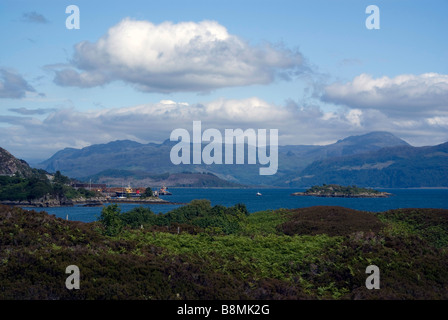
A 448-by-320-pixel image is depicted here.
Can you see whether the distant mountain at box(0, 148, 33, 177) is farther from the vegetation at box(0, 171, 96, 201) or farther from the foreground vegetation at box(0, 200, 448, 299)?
the foreground vegetation at box(0, 200, 448, 299)

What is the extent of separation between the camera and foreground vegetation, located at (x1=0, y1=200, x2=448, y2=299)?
1612cm

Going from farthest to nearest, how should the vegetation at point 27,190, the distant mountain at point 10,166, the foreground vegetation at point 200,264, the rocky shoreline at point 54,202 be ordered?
the distant mountain at point 10,166, the vegetation at point 27,190, the rocky shoreline at point 54,202, the foreground vegetation at point 200,264

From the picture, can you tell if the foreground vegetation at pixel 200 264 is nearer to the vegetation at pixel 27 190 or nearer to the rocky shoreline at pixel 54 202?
the rocky shoreline at pixel 54 202

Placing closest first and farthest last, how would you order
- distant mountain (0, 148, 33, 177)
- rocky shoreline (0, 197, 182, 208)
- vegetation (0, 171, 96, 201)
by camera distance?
rocky shoreline (0, 197, 182, 208) → vegetation (0, 171, 96, 201) → distant mountain (0, 148, 33, 177)

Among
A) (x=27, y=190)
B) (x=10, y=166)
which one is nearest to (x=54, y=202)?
(x=27, y=190)

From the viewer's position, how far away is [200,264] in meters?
18.9

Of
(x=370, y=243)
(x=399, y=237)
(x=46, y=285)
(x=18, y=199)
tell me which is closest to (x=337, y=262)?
(x=370, y=243)

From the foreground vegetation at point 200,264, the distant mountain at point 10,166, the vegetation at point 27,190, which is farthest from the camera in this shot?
the distant mountain at point 10,166

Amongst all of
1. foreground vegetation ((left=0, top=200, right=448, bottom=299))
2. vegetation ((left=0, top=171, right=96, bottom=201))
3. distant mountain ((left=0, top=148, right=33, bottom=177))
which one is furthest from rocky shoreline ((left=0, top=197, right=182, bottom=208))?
foreground vegetation ((left=0, top=200, right=448, bottom=299))

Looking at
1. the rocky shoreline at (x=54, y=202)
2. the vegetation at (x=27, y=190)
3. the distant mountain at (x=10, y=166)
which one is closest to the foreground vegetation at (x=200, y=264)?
the rocky shoreline at (x=54, y=202)

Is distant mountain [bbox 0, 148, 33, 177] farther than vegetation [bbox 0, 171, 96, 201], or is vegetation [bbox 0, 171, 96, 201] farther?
distant mountain [bbox 0, 148, 33, 177]

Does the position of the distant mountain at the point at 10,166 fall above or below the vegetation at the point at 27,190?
above

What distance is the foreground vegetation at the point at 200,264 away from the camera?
52.9 ft
